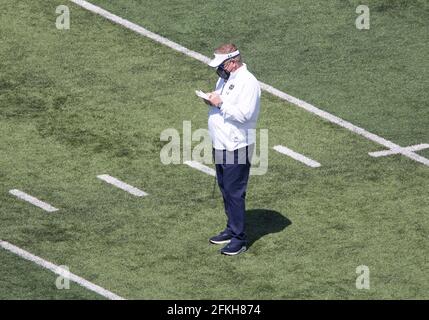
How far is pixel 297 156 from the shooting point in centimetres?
2128

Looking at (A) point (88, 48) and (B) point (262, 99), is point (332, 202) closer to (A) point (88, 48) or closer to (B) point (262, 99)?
(B) point (262, 99)

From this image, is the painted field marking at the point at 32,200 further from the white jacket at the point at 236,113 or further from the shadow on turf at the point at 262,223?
the white jacket at the point at 236,113

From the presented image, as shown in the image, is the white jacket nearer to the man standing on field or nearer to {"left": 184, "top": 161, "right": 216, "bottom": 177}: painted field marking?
the man standing on field

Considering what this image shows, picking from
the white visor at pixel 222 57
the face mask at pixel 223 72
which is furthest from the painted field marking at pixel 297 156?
the white visor at pixel 222 57

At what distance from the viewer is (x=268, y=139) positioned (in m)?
21.8

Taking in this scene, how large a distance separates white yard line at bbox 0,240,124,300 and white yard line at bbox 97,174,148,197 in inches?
89.4

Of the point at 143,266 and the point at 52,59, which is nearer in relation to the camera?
the point at 143,266

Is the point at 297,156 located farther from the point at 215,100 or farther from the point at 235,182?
the point at 215,100

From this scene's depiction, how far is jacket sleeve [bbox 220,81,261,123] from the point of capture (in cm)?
1775

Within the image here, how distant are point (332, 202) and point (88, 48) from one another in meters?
6.16

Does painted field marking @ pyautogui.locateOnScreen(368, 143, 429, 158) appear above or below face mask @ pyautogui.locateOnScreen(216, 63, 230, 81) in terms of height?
below

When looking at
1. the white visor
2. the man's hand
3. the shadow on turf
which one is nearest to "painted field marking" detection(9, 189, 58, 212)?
the shadow on turf

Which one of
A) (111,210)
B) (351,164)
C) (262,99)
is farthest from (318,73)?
(111,210)
